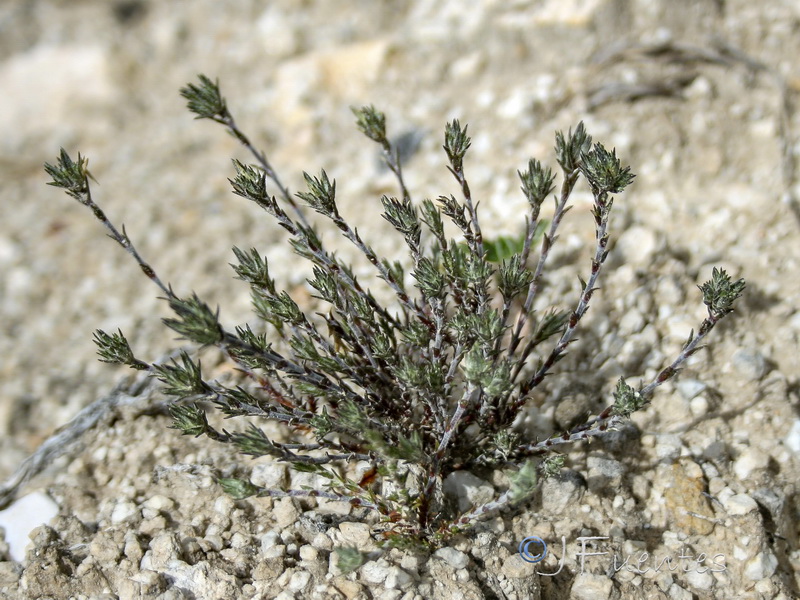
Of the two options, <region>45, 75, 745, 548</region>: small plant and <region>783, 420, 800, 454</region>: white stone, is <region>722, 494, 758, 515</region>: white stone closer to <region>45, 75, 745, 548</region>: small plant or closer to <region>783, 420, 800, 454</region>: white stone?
<region>783, 420, 800, 454</region>: white stone

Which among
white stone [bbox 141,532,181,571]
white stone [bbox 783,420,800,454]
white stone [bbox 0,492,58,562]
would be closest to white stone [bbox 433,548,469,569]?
white stone [bbox 141,532,181,571]

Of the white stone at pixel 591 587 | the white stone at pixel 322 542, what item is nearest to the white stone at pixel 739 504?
the white stone at pixel 591 587

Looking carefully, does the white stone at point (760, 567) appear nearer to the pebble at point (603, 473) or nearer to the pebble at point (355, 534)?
the pebble at point (603, 473)

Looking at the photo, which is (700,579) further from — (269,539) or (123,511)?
(123,511)

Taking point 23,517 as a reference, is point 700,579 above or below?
above

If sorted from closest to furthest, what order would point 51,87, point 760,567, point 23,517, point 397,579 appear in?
1. point 397,579
2. point 760,567
3. point 23,517
4. point 51,87
